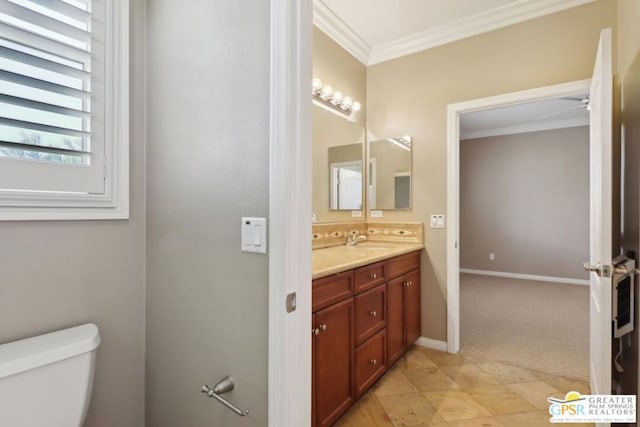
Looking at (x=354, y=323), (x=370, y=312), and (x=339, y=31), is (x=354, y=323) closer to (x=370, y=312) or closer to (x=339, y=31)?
(x=370, y=312)

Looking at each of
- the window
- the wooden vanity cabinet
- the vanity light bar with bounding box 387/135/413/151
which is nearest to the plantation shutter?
the window

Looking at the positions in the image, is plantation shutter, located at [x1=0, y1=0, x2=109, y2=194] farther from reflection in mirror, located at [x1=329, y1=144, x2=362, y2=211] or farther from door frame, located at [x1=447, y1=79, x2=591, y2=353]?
door frame, located at [x1=447, y1=79, x2=591, y2=353]

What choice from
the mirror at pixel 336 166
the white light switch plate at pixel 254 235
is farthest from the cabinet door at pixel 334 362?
the mirror at pixel 336 166

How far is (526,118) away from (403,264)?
390 centimetres

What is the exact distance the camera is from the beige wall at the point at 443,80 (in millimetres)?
2199

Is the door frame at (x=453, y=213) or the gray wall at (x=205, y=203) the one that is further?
the door frame at (x=453, y=213)

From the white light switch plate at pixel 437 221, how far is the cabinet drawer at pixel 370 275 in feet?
2.69

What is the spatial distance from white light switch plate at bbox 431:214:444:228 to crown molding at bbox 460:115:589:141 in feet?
12.0

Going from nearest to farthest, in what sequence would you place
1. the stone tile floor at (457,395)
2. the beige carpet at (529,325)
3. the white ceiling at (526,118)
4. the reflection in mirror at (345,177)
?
1. the stone tile floor at (457,395)
2. the beige carpet at (529,325)
3. the reflection in mirror at (345,177)
4. the white ceiling at (526,118)

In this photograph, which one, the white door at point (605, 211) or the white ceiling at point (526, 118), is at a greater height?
the white ceiling at point (526, 118)

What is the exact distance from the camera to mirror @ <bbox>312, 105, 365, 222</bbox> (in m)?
2.56

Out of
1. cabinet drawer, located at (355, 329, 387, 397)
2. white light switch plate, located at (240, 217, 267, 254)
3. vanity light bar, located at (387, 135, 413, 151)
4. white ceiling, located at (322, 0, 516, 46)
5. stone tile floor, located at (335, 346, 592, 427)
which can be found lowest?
stone tile floor, located at (335, 346, 592, 427)

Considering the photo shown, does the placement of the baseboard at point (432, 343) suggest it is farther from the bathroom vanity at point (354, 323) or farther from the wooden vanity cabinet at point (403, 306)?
the bathroom vanity at point (354, 323)

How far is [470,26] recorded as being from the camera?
2.54 m
